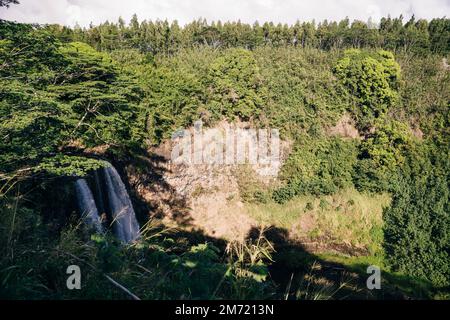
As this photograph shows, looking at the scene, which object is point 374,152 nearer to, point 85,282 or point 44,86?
point 44,86

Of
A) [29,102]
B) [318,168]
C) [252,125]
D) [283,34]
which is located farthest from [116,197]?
[283,34]

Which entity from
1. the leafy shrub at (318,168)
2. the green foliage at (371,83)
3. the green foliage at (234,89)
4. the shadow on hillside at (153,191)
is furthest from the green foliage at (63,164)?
the green foliage at (371,83)

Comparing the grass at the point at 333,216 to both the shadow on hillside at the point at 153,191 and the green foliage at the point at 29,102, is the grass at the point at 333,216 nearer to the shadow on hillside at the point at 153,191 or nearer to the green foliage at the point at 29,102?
the shadow on hillside at the point at 153,191

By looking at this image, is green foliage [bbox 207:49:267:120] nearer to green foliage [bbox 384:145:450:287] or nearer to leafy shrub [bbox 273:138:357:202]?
leafy shrub [bbox 273:138:357:202]

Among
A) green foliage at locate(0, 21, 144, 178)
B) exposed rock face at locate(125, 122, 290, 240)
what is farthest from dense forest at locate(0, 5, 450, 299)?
exposed rock face at locate(125, 122, 290, 240)

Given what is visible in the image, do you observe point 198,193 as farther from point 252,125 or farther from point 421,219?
Answer: point 421,219
